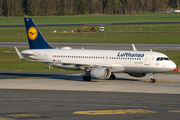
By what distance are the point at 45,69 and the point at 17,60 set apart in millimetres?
14122

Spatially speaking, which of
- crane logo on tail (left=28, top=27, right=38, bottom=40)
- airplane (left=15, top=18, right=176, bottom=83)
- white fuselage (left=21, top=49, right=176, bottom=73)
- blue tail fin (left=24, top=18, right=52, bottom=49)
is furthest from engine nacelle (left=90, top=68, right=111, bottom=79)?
crane logo on tail (left=28, top=27, right=38, bottom=40)

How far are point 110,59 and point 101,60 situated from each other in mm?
1377

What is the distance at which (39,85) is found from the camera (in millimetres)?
41125

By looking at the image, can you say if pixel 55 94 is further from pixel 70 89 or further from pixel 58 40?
pixel 58 40

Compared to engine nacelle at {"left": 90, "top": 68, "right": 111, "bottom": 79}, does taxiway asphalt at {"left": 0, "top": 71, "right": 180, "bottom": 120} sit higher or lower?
lower

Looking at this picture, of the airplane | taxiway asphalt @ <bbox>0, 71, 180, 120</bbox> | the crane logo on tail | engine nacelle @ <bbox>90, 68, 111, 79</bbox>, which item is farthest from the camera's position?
the crane logo on tail

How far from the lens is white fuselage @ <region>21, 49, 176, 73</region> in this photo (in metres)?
42.6

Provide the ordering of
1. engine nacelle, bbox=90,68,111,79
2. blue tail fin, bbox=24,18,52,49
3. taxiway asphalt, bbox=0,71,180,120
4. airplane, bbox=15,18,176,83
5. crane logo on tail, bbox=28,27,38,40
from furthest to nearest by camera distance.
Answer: crane logo on tail, bbox=28,27,38,40
blue tail fin, bbox=24,18,52,49
airplane, bbox=15,18,176,83
engine nacelle, bbox=90,68,111,79
taxiway asphalt, bbox=0,71,180,120

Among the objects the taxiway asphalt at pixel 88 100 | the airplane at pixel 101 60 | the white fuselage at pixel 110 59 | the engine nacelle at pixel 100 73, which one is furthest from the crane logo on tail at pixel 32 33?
the engine nacelle at pixel 100 73

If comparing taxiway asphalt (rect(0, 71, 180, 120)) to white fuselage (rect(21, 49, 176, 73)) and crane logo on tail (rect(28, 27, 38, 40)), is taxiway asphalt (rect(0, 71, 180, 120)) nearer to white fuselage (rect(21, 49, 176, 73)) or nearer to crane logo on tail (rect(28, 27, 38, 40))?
white fuselage (rect(21, 49, 176, 73))

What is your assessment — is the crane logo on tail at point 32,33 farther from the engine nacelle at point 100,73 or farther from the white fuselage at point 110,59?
the engine nacelle at point 100,73

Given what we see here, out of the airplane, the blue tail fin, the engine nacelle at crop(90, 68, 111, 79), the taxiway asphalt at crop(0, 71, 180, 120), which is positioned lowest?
the taxiway asphalt at crop(0, 71, 180, 120)

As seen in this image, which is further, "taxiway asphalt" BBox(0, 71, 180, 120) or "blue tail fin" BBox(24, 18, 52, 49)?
"blue tail fin" BBox(24, 18, 52, 49)

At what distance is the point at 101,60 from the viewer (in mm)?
45469
